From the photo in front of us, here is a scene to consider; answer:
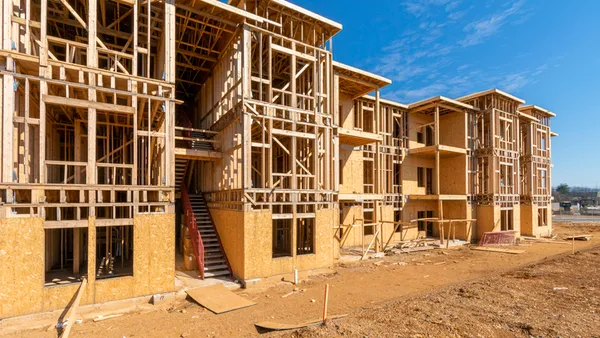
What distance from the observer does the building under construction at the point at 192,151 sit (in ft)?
31.2

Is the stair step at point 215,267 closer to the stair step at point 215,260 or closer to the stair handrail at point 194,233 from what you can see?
the stair step at point 215,260

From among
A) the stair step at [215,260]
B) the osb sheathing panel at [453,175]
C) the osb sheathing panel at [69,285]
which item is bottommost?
the stair step at [215,260]

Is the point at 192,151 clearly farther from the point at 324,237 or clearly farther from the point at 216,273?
the point at 324,237

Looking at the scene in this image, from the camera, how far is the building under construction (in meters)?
9.51

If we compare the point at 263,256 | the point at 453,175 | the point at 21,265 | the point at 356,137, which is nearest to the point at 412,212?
the point at 453,175

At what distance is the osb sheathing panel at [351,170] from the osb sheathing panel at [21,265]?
1659 cm

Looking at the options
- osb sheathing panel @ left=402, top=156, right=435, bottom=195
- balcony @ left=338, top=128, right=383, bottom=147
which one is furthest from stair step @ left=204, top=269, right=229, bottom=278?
osb sheathing panel @ left=402, top=156, right=435, bottom=195

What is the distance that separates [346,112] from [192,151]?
12.2m

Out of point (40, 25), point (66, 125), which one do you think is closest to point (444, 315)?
point (40, 25)

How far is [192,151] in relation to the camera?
14.4 m

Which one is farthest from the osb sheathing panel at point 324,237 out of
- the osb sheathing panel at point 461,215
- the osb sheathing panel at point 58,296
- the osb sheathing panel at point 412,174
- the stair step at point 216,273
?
the osb sheathing panel at point 461,215

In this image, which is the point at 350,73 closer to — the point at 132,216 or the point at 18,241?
the point at 132,216

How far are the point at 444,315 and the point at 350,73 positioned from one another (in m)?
14.7

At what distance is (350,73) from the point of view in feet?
63.0
